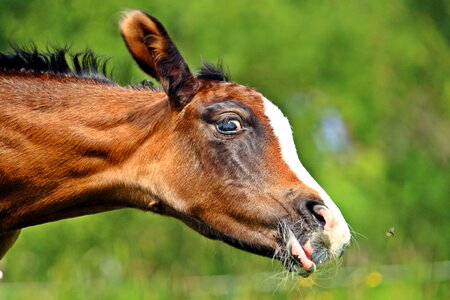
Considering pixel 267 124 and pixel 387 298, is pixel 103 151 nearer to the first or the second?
pixel 267 124

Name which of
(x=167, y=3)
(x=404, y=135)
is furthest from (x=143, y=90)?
(x=404, y=135)

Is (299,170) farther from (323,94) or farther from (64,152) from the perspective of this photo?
(323,94)

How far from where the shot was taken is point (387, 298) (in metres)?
9.97

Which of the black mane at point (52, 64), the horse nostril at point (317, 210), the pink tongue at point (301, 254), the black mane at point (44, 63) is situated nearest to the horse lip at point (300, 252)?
the pink tongue at point (301, 254)

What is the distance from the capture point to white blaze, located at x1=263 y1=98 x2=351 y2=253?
5.88 meters

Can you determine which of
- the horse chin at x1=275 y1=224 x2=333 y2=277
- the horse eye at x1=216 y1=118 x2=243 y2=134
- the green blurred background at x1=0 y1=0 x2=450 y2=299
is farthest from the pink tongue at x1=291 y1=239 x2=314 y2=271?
the green blurred background at x1=0 y1=0 x2=450 y2=299

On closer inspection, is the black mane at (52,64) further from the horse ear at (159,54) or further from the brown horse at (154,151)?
the horse ear at (159,54)

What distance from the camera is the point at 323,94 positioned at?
18203 mm

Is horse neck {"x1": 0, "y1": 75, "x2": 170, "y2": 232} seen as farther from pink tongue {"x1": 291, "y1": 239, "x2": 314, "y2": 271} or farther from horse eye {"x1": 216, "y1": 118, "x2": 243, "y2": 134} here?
pink tongue {"x1": 291, "y1": 239, "x2": 314, "y2": 271}

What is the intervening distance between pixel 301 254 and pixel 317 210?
0.23 metres

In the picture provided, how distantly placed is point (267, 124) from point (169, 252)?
1072 centimetres

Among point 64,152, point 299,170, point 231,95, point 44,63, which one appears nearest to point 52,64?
point 44,63

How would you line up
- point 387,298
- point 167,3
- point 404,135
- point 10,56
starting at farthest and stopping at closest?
1. point 404,135
2. point 167,3
3. point 387,298
4. point 10,56

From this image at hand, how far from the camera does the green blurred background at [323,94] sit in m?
15.6
